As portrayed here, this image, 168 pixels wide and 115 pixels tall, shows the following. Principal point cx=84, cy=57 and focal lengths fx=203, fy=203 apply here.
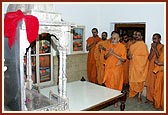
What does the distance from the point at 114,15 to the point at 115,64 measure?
189 cm

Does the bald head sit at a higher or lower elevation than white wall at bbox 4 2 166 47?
lower

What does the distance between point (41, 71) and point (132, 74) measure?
1.99m

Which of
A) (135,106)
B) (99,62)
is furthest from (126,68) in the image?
(135,106)

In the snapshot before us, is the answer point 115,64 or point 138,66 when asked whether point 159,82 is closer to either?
point 138,66

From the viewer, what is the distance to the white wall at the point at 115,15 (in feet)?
14.7

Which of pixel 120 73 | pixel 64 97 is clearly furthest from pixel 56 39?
pixel 120 73

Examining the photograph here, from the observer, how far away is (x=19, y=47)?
204 centimetres

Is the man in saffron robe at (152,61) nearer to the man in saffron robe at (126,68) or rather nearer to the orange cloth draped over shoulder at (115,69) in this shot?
the orange cloth draped over shoulder at (115,69)

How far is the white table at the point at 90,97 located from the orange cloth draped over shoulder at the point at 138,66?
100cm

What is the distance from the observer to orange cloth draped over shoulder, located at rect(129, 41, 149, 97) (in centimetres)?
417

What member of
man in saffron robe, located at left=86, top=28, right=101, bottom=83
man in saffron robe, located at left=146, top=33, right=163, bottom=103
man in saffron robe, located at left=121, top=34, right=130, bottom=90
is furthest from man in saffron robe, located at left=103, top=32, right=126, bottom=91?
man in saffron robe, located at left=86, top=28, right=101, bottom=83

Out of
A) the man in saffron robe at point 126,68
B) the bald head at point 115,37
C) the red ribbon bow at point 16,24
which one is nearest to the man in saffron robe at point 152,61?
the bald head at point 115,37

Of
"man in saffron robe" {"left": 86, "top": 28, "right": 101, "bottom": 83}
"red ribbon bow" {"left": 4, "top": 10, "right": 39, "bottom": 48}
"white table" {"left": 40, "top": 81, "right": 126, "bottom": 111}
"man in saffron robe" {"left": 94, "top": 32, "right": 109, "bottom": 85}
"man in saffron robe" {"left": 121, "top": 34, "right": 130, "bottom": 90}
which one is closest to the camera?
"red ribbon bow" {"left": 4, "top": 10, "right": 39, "bottom": 48}

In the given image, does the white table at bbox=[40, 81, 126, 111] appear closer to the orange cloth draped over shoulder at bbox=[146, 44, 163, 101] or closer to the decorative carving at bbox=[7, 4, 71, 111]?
the decorative carving at bbox=[7, 4, 71, 111]
